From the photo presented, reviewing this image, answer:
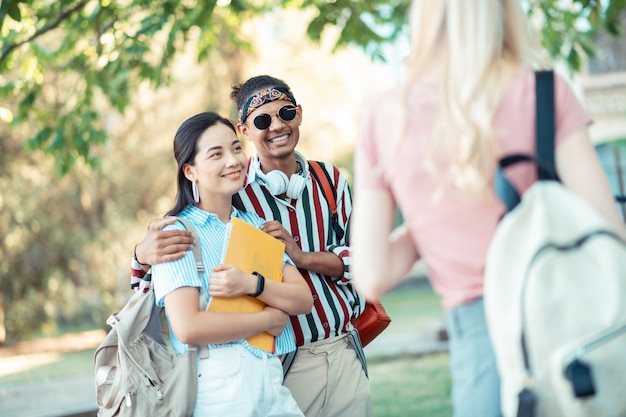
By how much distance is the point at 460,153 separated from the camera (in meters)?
2.10

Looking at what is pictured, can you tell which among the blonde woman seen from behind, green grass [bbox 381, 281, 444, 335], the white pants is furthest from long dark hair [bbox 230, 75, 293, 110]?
green grass [bbox 381, 281, 444, 335]

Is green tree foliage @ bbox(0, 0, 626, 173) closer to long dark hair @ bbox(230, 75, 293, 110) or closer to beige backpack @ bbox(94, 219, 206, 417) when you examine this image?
long dark hair @ bbox(230, 75, 293, 110)

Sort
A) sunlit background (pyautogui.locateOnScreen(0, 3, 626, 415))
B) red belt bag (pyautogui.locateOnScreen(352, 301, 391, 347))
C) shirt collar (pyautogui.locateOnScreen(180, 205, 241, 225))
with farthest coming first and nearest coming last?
sunlit background (pyautogui.locateOnScreen(0, 3, 626, 415)) → red belt bag (pyautogui.locateOnScreen(352, 301, 391, 347)) → shirt collar (pyautogui.locateOnScreen(180, 205, 241, 225))

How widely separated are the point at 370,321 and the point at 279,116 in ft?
3.24

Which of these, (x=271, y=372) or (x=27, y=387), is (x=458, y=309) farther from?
(x=27, y=387)

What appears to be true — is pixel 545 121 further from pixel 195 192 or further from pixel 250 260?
pixel 195 192

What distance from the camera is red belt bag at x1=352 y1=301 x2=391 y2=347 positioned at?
392 centimetres

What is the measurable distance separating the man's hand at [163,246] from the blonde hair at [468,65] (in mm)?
1202

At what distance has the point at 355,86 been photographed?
859 inches

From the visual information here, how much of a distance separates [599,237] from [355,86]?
20.1 metres

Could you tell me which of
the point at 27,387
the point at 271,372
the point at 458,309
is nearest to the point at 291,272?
the point at 271,372

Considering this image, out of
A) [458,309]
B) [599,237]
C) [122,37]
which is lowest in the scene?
[458,309]

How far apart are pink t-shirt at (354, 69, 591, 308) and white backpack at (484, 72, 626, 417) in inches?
5.8

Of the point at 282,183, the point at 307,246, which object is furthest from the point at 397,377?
the point at 282,183
